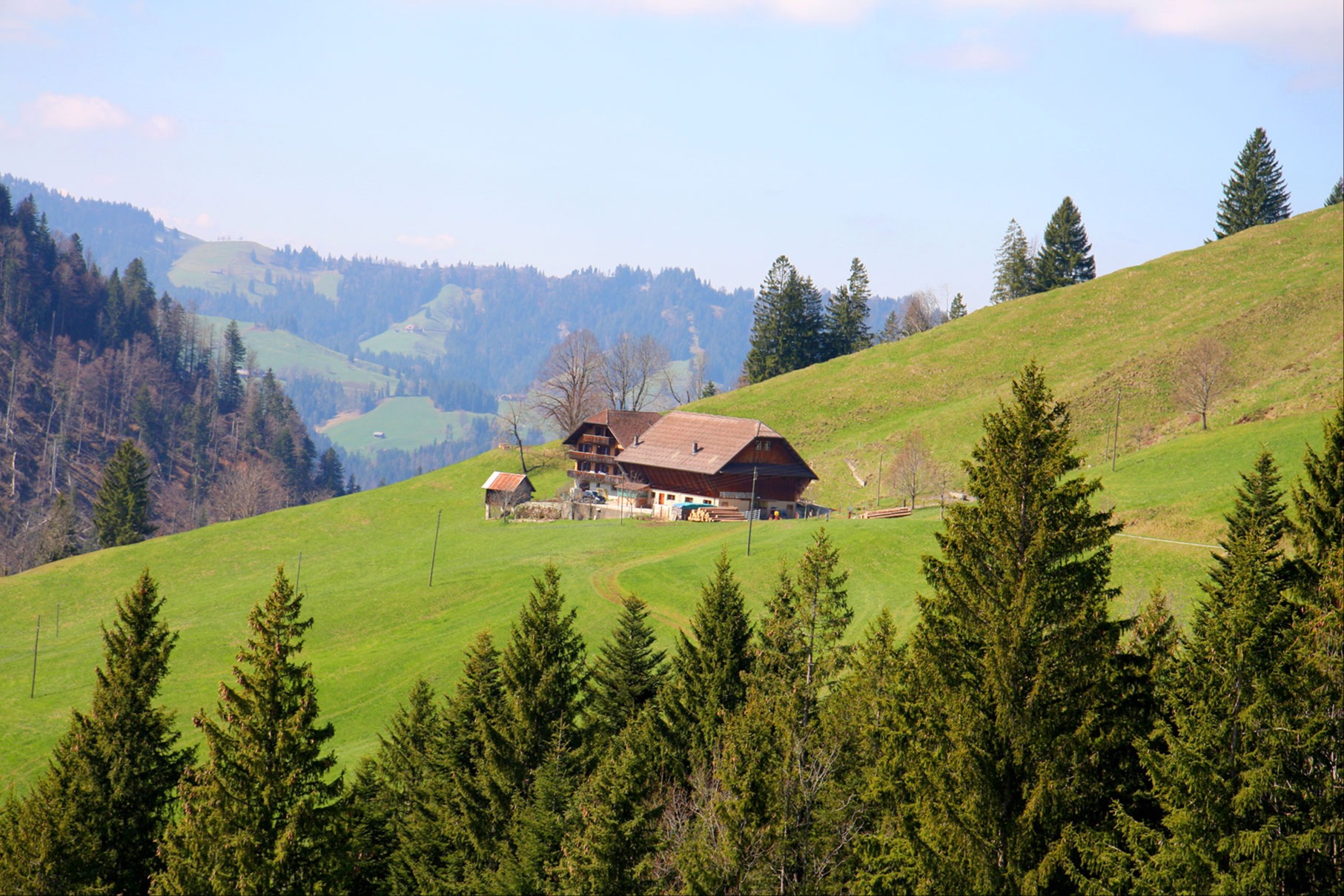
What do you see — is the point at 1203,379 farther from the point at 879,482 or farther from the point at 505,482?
the point at 505,482

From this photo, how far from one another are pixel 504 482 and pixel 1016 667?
66006 millimetres

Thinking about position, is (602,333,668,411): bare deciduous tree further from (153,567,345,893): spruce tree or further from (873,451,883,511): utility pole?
(153,567,345,893): spruce tree

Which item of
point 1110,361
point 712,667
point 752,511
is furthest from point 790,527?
point 1110,361

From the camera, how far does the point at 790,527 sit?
208ft

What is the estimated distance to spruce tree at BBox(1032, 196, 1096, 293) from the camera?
12706 cm

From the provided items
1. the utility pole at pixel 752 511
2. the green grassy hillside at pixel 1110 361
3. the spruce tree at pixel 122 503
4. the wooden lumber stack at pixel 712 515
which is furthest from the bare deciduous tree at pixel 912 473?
the spruce tree at pixel 122 503

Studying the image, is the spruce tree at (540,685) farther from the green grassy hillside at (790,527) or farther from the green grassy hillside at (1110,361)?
the green grassy hillside at (1110,361)

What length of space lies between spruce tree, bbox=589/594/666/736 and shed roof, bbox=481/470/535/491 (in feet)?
153

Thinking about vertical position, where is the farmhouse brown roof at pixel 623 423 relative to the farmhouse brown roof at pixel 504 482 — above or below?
above

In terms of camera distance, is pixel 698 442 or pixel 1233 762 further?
pixel 698 442

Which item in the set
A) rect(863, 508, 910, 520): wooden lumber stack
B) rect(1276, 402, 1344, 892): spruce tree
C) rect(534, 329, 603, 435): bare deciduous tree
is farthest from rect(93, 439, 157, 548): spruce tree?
rect(1276, 402, 1344, 892): spruce tree

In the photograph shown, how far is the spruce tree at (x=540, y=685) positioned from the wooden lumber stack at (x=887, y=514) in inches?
1271

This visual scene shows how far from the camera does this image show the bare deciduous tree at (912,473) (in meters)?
70.2

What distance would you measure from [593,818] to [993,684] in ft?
32.9
